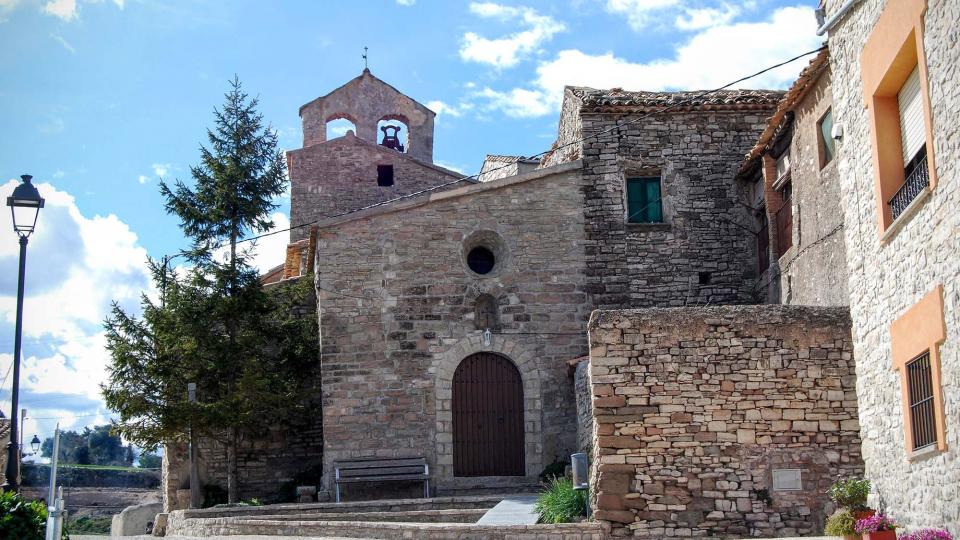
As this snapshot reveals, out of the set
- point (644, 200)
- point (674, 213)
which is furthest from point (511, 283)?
point (674, 213)

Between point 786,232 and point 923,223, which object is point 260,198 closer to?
point 786,232

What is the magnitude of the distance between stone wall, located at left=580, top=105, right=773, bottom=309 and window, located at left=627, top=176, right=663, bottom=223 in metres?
0.17

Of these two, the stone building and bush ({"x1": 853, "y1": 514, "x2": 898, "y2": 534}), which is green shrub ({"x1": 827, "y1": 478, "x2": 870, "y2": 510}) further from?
the stone building

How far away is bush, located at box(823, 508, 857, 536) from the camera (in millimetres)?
11836

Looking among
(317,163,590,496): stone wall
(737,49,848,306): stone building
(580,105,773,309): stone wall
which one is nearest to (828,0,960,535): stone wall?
(737,49,848,306): stone building

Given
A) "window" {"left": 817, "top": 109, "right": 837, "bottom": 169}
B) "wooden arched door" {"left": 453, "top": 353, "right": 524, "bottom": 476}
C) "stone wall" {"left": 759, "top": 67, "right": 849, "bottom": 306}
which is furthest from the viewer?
"wooden arched door" {"left": 453, "top": 353, "right": 524, "bottom": 476}

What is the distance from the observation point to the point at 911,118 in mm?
11156

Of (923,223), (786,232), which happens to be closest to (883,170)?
(923,223)

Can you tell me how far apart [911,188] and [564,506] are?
6641mm

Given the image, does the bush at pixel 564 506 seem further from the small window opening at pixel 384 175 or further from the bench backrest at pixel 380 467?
the small window opening at pixel 384 175

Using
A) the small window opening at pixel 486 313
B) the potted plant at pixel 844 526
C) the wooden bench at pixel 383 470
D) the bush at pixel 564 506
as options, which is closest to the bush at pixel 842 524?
the potted plant at pixel 844 526

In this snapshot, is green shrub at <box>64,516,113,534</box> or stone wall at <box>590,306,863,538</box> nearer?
stone wall at <box>590,306,863,538</box>

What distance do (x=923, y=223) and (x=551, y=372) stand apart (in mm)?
10594

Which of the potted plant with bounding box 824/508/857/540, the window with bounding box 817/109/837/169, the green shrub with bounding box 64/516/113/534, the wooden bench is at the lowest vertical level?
the green shrub with bounding box 64/516/113/534
